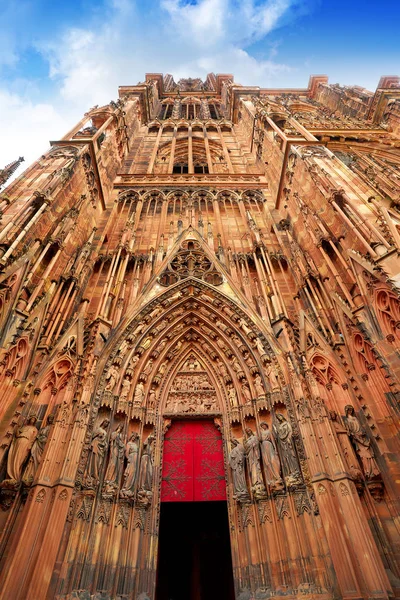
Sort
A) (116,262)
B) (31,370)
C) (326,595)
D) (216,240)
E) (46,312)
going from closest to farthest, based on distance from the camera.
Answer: (326,595), (31,370), (46,312), (116,262), (216,240)

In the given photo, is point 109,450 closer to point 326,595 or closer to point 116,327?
point 116,327

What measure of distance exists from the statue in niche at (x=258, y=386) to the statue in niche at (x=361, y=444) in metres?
1.75

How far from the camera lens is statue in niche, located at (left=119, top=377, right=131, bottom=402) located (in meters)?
7.50

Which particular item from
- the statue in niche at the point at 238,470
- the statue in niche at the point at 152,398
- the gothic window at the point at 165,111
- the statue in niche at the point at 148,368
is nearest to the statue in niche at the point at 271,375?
the statue in niche at the point at 238,470

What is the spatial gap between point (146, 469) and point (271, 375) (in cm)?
323

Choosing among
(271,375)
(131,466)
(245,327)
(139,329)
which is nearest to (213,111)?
(245,327)

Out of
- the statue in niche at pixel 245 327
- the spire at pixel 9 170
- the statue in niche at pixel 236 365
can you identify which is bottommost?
the statue in niche at pixel 236 365

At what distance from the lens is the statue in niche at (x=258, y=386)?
758 cm

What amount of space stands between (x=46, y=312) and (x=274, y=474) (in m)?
5.93

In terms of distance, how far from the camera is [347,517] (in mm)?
5258

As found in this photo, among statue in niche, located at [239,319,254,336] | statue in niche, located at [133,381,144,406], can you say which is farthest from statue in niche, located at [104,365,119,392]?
statue in niche, located at [239,319,254,336]

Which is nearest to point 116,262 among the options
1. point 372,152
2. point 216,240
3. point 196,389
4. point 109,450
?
point 216,240

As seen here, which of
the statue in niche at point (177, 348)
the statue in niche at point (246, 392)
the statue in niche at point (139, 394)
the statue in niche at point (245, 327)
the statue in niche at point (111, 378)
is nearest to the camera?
the statue in niche at point (111, 378)

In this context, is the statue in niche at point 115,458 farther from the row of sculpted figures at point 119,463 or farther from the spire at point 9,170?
the spire at point 9,170
